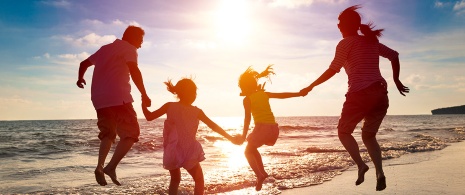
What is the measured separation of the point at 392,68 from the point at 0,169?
15.5 metres

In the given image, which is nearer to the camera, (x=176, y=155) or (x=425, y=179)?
(x=176, y=155)

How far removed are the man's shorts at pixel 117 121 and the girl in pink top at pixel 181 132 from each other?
453 millimetres

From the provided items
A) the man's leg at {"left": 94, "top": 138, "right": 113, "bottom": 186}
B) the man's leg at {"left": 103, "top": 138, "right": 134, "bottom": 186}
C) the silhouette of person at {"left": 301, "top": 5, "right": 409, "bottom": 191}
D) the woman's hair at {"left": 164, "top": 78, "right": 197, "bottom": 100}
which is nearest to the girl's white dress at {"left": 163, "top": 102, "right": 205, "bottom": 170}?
the woman's hair at {"left": 164, "top": 78, "right": 197, "bottom": 100}

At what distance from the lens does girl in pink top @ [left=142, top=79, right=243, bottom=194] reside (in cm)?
528

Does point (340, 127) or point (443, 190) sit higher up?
point (340, 127)

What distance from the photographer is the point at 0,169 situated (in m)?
15.8

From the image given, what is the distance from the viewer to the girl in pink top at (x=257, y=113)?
6691mm

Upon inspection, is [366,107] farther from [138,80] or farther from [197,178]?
[138,80]

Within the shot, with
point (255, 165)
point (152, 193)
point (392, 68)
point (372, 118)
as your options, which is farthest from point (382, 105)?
point (152, 193)

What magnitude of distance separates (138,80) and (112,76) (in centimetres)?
41

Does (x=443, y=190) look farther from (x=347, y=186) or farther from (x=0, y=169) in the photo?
(x=0, y=169)

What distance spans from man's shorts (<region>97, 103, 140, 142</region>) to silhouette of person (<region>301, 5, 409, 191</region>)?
2.74 m

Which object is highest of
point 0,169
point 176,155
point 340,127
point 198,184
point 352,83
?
point 352,83

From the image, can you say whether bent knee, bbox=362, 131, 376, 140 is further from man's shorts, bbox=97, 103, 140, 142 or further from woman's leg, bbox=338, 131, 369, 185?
man's shorts, bbox=97, 103, 140, 142
